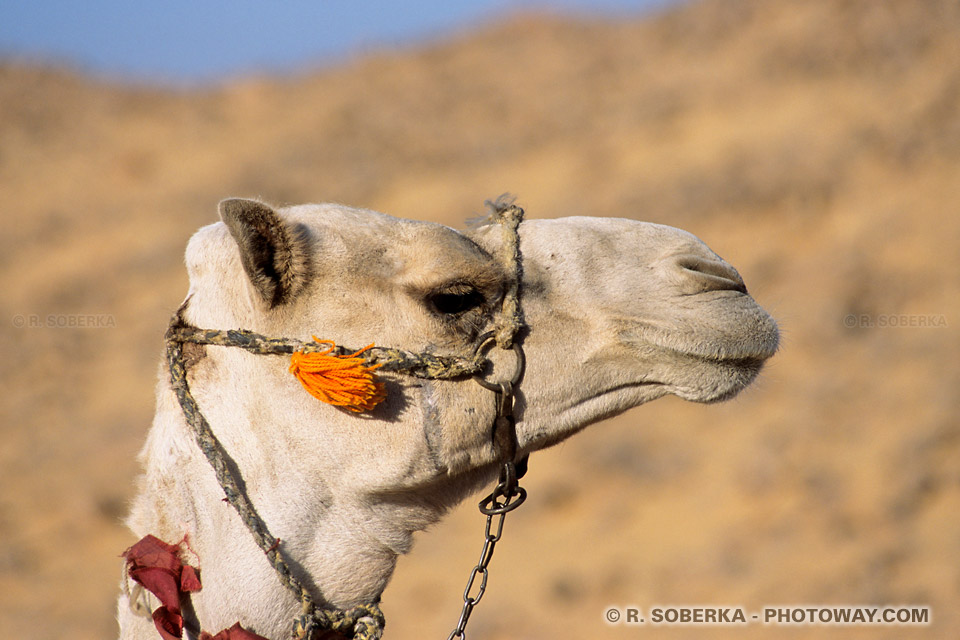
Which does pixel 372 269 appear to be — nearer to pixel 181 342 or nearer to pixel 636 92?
pixel 181 342

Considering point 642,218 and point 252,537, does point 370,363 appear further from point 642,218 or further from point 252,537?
point 642,218

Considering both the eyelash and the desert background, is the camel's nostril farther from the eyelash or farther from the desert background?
the desert background

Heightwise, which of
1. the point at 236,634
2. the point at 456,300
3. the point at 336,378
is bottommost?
the point at 236,634

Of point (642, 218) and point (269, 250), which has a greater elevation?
point (642, 218)

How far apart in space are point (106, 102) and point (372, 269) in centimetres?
2542

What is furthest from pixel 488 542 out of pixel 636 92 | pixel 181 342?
pixel 636 92

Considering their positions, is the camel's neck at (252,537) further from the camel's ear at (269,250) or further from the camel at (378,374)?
the camel's ear at (269,250)

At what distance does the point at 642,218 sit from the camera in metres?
12.7

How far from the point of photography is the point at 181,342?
2.51 metres

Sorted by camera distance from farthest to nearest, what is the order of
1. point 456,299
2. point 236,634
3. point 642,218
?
1. point 642,218
2. point 456,299
3. point 236,634

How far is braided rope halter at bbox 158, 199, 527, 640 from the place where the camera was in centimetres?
233

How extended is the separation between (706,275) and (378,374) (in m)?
1.05

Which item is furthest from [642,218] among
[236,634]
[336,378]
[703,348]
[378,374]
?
[236,634]

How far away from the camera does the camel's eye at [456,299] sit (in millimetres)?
2525
